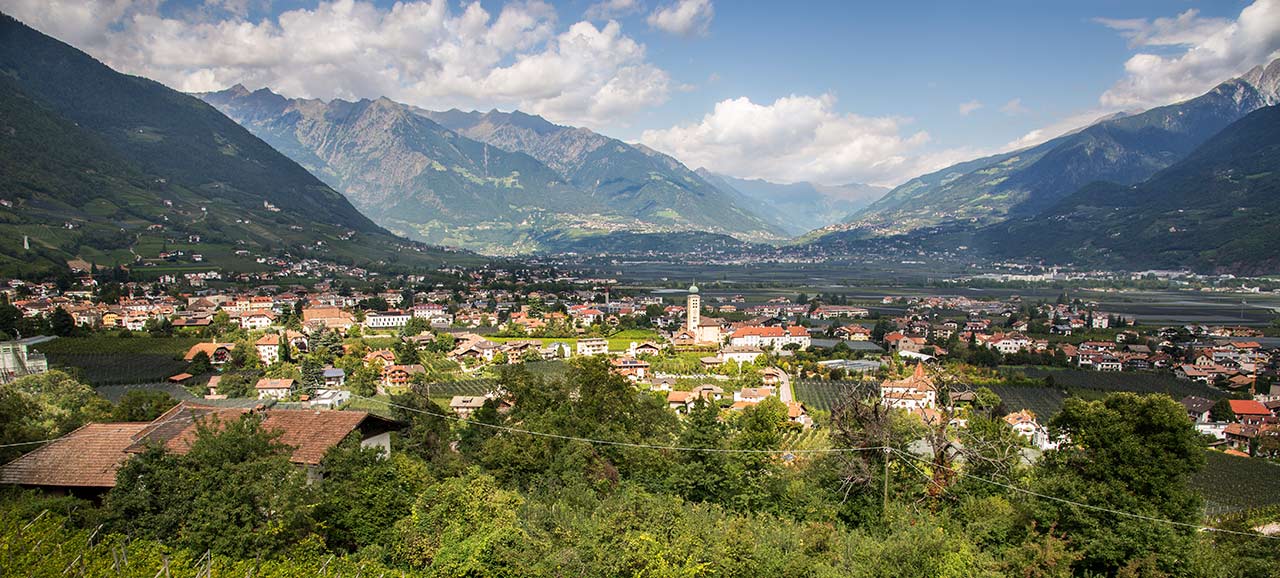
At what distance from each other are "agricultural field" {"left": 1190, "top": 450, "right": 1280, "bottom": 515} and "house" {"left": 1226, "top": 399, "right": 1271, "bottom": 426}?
4343 mm

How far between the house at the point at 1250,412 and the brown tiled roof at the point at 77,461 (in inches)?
1399

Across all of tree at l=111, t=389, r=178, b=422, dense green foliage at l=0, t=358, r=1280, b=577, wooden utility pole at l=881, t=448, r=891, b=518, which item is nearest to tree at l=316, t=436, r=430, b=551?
dense green foliage at l=0, t=358, r=1280, b=577

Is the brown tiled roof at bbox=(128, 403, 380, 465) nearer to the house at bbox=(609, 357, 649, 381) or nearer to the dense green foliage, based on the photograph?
the dense green foliage

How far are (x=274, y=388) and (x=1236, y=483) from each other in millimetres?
35798

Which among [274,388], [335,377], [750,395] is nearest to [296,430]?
[274,388]

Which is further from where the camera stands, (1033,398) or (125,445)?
(1033,398)

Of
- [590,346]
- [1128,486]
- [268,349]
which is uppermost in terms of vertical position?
[1128,486]

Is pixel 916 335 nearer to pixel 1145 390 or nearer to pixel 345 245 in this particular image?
pixel 1145 390

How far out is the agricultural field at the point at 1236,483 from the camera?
18.1 meters

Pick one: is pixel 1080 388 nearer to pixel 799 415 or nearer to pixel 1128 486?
pixel 799 415

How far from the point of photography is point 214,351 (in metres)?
34.6

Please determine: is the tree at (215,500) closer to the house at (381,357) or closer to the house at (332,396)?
the house at (332,396)

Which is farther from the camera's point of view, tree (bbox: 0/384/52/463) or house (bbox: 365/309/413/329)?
house (bbox: 365/309/413/329)

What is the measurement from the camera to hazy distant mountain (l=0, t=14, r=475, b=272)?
68250 mm
